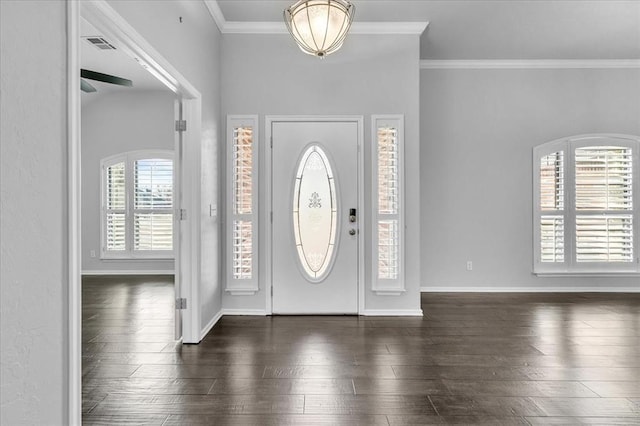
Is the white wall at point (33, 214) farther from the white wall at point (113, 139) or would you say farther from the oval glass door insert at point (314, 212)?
the white wall at point (113, 139)

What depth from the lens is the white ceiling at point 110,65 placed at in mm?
5172

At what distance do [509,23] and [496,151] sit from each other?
5.37 ft

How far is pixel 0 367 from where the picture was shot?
4.52ft

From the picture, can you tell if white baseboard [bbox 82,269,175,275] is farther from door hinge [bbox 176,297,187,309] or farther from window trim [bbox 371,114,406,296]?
window trim [bbox 371,114,406,296]

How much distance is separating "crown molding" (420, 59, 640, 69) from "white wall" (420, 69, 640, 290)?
7 cm

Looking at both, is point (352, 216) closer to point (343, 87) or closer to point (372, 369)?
point (343, 87)

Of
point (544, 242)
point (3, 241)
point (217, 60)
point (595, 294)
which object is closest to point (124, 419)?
point (3, 241)

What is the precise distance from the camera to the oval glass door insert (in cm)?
448

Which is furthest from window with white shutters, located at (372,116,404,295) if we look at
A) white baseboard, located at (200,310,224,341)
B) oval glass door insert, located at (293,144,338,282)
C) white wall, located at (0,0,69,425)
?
white wall, located at (0,0,69,425)

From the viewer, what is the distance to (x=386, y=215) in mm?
4473

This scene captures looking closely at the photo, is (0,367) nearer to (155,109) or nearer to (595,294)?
(595,294)

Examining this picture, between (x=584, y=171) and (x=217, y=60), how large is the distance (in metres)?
4.76

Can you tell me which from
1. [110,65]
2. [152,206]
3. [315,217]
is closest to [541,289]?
[315,217]

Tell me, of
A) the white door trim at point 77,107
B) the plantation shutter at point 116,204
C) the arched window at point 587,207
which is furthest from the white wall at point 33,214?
the plantation shutter at point 116,204
